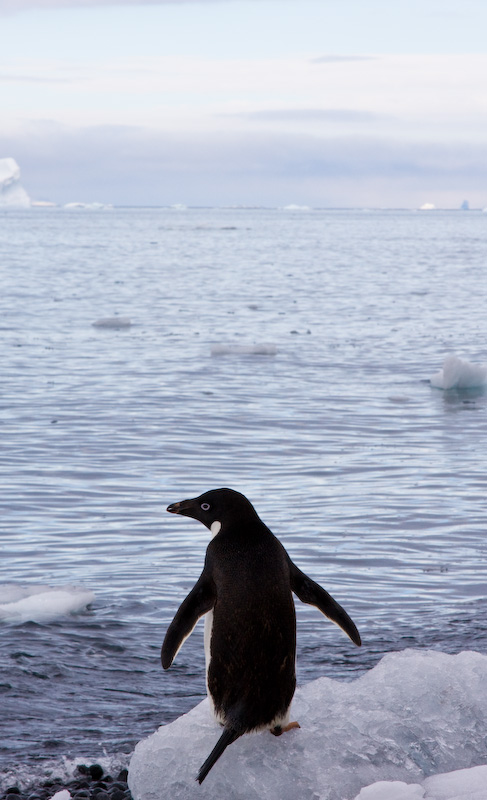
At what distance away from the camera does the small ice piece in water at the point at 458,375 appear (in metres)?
14.4

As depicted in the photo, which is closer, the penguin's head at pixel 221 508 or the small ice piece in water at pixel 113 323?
the penguin's head at pixel 221 508

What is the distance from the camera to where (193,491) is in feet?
28.7

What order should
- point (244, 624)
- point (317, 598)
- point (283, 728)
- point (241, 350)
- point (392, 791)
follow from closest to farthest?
point (392, 791), point (244, 624), point (283, 728), point (317, 598), point (241, 350)

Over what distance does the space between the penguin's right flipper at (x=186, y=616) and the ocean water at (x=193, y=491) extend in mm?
794

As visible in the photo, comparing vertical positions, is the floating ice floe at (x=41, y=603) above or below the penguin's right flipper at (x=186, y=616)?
below

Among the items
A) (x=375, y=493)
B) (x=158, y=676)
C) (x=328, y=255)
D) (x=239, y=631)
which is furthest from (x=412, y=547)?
(x=328, y=255)

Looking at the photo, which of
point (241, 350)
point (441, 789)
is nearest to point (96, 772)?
point (441, 789)

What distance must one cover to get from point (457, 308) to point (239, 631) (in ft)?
81.2

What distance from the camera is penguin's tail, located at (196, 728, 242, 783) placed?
3438 millimetres

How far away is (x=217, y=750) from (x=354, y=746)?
56 cm

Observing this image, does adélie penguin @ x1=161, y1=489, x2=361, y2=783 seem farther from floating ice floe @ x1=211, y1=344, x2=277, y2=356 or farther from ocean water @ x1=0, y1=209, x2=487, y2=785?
floating ice floe @ x1=211, y1=344, x2=277, y2=356

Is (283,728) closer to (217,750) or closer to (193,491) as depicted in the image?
(217,750)

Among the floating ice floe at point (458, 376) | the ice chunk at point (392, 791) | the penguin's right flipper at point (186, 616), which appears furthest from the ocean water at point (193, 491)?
the ice chunk at point (392, 791)

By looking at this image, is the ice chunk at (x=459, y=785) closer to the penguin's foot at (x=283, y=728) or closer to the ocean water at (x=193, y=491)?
the penguin's foot at (x=283, y=728)
